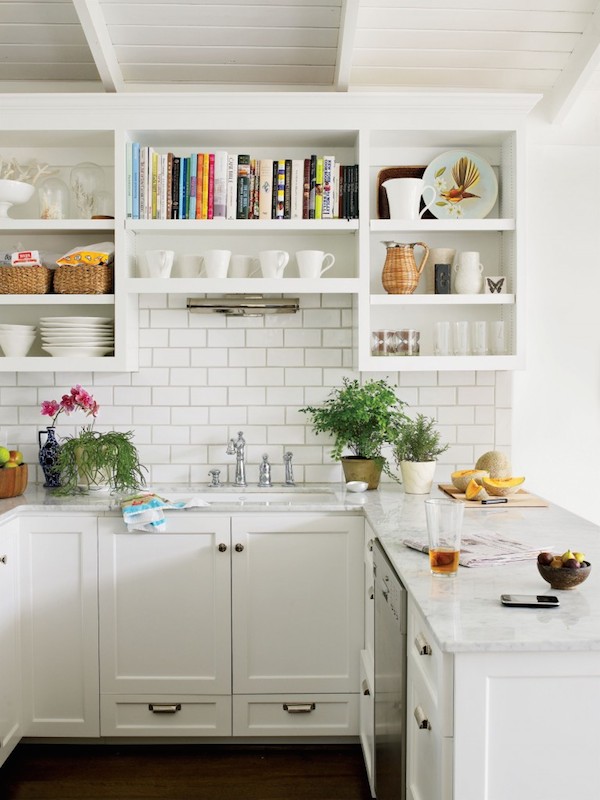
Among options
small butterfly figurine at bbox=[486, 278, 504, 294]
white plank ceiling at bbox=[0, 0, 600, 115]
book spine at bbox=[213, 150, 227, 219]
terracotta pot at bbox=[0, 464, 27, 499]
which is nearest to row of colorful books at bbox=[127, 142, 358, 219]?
book spine at bbox=[213, 150, 227, 219]

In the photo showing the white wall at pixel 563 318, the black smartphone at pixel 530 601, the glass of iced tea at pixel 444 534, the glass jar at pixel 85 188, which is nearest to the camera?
the black smartphone at pixel 530 601

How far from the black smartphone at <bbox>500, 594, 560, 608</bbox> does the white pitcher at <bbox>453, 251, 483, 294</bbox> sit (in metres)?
1.92

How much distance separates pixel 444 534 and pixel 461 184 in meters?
2.07

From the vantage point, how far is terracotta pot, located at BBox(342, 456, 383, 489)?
10.9 feet

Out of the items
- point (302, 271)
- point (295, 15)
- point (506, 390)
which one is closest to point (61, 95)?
point (295, 15)

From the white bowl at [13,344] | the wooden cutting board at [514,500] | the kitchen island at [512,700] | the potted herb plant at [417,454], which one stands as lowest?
the kitchen island at [512,700]

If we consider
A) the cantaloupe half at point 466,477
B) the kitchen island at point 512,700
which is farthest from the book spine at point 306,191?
the kitchen island at point 512,700

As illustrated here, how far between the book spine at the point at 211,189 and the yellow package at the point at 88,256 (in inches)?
18.3

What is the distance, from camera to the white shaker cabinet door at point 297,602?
3035mm

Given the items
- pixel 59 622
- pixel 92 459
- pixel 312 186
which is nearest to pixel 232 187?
pixel 312 186

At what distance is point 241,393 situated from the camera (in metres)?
3.59

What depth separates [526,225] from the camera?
3338mm

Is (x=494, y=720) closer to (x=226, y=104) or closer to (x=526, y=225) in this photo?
(x=526, y=225)

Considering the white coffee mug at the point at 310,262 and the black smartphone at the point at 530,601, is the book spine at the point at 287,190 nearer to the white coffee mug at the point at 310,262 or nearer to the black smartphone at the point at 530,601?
the white coffee mug at the point at 310,262
